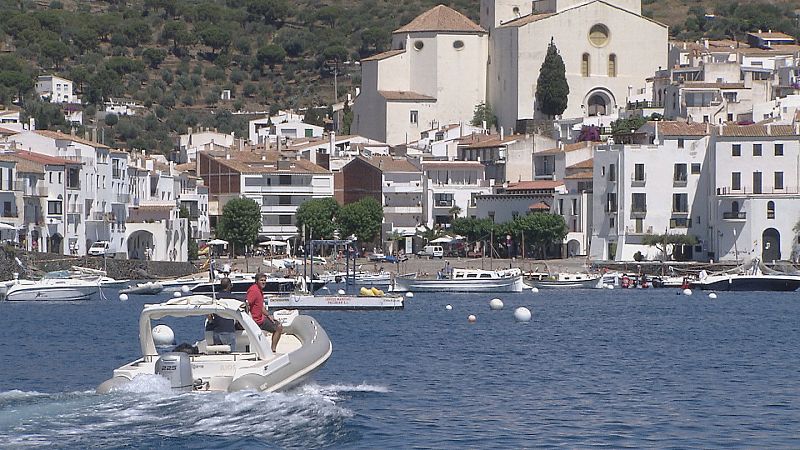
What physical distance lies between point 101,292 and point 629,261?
1192 inches

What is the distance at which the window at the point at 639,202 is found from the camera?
92.2 m

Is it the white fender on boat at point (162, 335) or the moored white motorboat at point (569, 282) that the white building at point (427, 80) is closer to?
the moored white motorboat at point (569, 282)

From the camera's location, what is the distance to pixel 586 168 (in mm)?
100812

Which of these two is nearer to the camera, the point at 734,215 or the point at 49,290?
the point at 49,290

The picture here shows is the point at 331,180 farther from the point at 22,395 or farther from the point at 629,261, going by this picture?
the point at 22,395

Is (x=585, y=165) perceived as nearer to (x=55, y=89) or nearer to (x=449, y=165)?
(x=449, y=165)

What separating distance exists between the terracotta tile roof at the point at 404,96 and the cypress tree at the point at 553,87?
35.2 ft

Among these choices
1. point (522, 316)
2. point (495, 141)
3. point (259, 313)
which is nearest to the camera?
point (259, 313)

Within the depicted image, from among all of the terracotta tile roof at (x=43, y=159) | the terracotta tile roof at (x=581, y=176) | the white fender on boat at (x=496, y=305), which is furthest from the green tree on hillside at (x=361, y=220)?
the white fender on boat at (x=496, y=305)

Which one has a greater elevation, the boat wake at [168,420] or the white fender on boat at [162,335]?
the white fender on boat at [162,335]

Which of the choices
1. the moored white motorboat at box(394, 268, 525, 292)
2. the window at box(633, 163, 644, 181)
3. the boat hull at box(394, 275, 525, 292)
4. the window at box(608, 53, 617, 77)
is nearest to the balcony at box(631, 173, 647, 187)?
the window at box(633, 163, 644, 181)

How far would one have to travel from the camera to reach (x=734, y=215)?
89.8m

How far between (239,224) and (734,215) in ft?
88.2

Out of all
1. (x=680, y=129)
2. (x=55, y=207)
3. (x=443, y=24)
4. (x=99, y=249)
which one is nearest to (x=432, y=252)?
(x=680, y=129)
